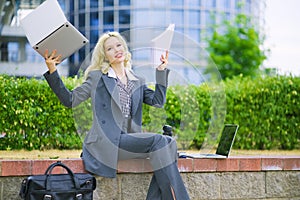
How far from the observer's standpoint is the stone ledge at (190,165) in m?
3.83

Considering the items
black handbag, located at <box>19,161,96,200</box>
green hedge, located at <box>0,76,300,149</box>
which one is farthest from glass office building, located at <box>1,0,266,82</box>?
black handbag, located at <box>19,161,96,200</box>

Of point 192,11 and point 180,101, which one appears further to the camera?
point 192,11

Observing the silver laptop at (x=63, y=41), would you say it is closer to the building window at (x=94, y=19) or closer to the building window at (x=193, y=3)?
the building window at (x=94, y=19)

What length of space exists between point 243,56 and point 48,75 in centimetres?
1731

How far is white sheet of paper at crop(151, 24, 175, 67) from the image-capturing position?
4.17 metres

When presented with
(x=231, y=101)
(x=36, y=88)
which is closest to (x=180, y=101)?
(x=231, y=101)

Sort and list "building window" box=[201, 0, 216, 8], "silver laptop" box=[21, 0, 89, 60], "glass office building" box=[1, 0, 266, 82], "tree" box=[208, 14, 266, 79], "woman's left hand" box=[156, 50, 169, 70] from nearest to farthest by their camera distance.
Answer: "silver laptop" box=[21, 0, 89, 60]
"woman's left hand" box=[156, 50, 169, 70]
"tree" box=[208, 14, 266, 79]
"glass office building" box=[1, 0, 266, 82]
"building window" box=[201, 0, 216, 8]

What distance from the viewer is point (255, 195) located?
453 cm

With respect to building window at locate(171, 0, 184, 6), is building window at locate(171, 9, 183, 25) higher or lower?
lower

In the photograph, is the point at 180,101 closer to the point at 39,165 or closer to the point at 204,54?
the point at 204,54

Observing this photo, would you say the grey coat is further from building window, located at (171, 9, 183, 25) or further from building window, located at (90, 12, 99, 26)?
building window, located at (90, 12, 99, 26)

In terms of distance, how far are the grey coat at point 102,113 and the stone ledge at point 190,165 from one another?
0.12m

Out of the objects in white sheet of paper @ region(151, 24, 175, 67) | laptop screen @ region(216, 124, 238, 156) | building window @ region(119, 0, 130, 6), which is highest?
building window @ region(119, 0, 130, 6)

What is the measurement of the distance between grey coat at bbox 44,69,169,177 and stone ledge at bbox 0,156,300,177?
0.12m
